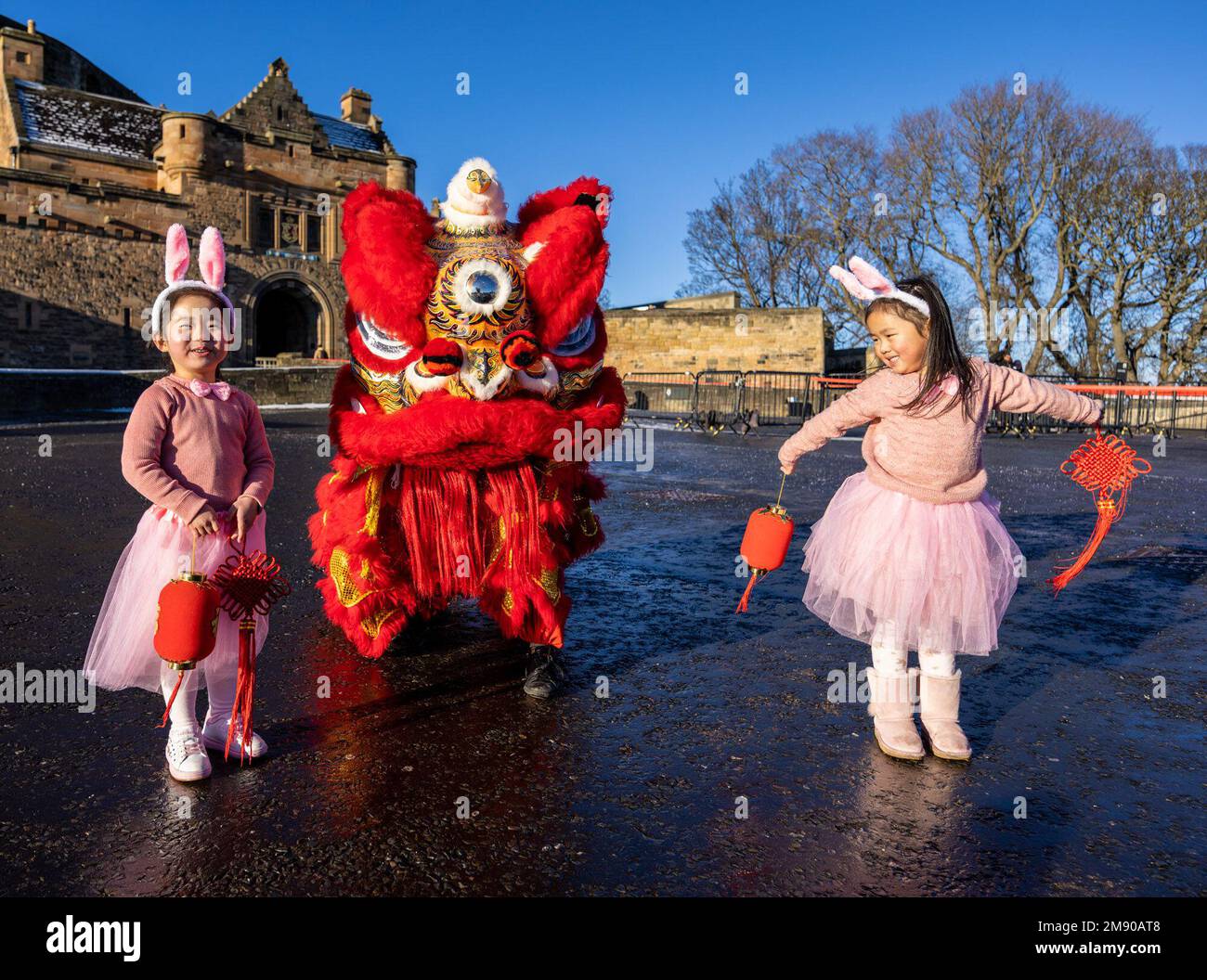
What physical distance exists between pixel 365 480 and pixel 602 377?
1075 millimetres

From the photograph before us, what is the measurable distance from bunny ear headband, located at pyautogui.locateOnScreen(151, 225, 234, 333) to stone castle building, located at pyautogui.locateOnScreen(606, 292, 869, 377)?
99.6 feet

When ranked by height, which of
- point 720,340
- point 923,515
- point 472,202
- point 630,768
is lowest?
point 630,768

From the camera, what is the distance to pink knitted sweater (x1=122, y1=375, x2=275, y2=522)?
255 cm

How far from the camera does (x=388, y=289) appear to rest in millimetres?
3275

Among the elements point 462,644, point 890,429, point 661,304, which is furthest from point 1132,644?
point 661,304

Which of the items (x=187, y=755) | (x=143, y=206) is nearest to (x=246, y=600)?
(x=187, y=755)

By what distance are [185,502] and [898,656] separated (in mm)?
2326

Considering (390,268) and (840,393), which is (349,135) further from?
(390,268)

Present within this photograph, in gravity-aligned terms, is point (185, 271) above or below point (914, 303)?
above

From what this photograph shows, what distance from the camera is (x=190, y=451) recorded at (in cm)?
266

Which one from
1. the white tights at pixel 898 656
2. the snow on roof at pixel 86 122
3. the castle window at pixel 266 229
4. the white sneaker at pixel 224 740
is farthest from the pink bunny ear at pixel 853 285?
the snow on roof at pixel 86 122

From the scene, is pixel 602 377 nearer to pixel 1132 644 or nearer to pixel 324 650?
pixel 324 650

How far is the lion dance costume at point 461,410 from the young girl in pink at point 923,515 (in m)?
1.05

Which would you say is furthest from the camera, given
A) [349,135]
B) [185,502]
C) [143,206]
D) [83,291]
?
[349,135]
